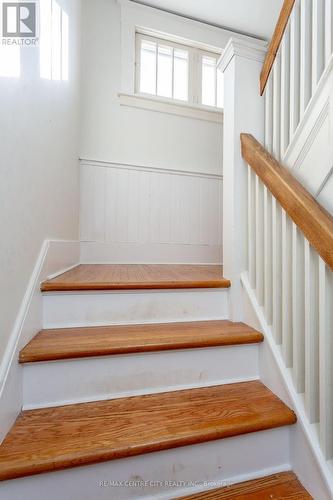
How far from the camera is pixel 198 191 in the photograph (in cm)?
233

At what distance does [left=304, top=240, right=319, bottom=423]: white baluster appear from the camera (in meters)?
0.75

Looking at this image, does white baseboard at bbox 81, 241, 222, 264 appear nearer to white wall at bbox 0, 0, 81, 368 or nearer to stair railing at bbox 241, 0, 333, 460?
white wall at bbox 0, 0, 81, 368

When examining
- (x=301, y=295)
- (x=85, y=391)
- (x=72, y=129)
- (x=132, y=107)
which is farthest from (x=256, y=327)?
(x=132, y=107)

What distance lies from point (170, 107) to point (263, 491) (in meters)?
2.55

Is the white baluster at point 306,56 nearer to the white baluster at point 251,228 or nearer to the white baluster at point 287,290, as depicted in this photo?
the white baluster at point 251,228

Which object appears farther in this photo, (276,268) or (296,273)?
(276,268)

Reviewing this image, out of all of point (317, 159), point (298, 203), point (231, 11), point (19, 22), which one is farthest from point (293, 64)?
point (231, 11)

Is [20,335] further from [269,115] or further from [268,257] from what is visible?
[269,115]

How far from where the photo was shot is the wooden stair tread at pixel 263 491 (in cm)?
68

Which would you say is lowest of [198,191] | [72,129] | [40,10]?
[198,191]

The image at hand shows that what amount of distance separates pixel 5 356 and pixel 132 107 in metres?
2.15

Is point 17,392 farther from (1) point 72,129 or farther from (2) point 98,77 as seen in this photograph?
(2) point 98,77

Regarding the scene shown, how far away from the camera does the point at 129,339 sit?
0.88 metres

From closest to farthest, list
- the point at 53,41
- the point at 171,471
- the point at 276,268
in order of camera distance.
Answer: the point at 171,471
the point at 276,268
the point at 53,41
